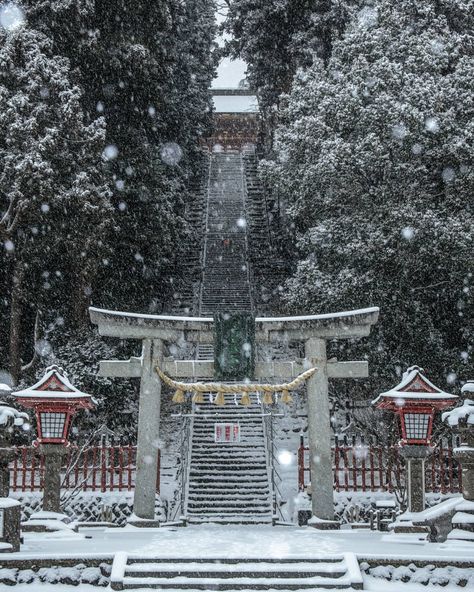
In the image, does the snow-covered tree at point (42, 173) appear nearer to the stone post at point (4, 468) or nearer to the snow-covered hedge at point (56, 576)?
the stone post at point (4, 468)

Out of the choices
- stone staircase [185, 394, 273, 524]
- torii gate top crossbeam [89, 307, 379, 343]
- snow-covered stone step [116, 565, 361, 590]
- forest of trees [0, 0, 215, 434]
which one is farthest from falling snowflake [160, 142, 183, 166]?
snow-covered stone step [116, 565, 361, 590]

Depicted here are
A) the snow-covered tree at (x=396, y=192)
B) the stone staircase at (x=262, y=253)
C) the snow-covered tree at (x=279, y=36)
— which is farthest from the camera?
the stone staircase at (x=262, y=253)

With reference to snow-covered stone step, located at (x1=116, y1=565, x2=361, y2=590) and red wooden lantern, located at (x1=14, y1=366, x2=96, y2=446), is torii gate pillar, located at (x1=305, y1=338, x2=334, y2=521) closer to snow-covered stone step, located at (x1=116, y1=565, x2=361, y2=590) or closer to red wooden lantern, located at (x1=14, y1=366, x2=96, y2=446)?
red wooden lantern, located at (x1=14, y1=366, x2=96, y2=446)

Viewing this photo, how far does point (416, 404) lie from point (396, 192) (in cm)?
700

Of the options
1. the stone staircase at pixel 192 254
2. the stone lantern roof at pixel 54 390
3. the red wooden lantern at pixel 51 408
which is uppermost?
the stone staircase at pixel 192 254

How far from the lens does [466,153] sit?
55.8 feet

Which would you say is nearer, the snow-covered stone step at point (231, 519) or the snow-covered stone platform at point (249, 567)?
the snow-covered stone platform at point (249, 567)

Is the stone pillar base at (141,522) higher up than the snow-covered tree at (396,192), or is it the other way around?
the snow-covered tree at (396,192)

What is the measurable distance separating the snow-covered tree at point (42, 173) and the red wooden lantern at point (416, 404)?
8425 millimetres

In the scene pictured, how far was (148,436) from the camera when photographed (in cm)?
1248

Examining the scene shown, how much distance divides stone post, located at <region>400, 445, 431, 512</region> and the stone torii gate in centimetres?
138

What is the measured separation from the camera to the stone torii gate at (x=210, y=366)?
1241 centimetres

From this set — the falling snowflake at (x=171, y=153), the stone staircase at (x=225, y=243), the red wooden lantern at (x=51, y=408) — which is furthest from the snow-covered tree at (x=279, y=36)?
the red wooden lantern at (x=51, y=408)

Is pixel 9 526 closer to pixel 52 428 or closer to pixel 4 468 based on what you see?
pixel 4 468
